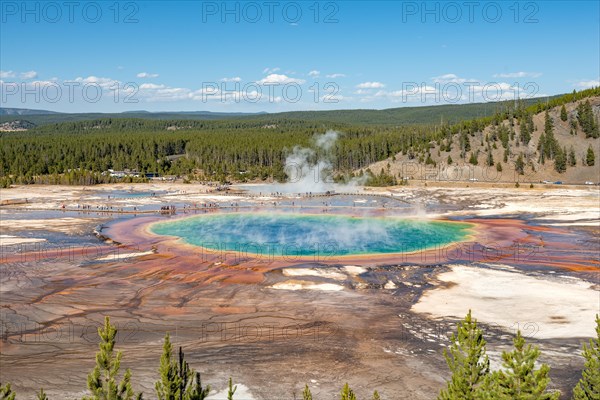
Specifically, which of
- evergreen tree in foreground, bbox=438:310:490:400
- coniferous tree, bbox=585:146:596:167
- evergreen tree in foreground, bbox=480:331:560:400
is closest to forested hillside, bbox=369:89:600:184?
coniferous tree, bbox=585:146:596:167

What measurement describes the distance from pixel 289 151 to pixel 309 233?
84.9 m

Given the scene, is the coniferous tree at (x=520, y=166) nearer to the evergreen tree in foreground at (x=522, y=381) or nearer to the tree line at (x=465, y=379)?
the tree line at (x=465, y=379)

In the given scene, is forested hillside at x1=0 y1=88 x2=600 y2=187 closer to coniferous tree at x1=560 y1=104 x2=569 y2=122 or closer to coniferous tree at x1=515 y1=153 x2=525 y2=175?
coniferous tree at x1=560 y1=104 x2=569 y2=122

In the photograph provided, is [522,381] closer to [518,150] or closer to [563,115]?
[518,150]

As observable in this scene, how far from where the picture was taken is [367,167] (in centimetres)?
11981

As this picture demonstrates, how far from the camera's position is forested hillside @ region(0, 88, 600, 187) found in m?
110

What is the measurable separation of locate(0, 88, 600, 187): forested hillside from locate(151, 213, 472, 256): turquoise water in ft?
146

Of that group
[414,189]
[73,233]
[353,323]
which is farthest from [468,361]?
[414,189]

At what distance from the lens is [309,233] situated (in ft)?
168

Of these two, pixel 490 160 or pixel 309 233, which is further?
pixel 490 160

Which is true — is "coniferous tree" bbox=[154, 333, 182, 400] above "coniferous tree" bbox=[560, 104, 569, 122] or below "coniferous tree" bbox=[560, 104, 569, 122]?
below

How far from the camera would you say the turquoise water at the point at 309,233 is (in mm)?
43094

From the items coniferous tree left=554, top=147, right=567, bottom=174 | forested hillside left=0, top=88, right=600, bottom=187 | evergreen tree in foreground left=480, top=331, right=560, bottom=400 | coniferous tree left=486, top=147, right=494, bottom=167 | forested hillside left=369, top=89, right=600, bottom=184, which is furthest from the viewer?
forested hillside left=0, top=88, right=600, bottom=187

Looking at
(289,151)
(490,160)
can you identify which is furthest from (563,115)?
(289,151)
